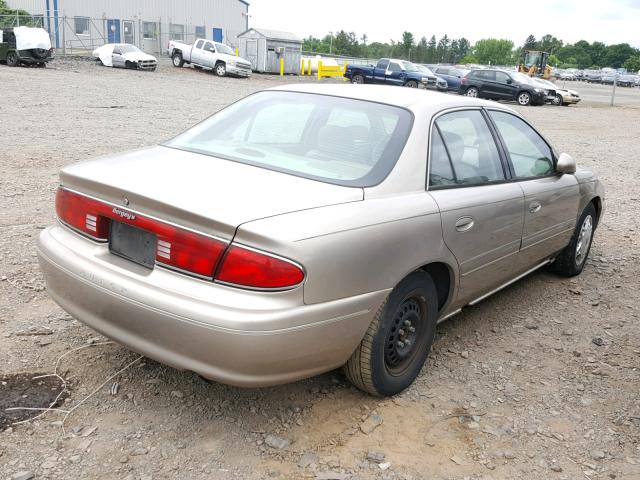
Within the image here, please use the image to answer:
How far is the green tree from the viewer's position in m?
144

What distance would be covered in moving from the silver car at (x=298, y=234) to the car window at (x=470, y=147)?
0.01 metres

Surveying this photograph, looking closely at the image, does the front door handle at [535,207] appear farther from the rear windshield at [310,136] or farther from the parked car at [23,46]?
the parked car at [23,46]

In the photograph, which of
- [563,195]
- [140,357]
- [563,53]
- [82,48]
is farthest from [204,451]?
[563,53]

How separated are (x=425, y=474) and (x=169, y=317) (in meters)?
1.30

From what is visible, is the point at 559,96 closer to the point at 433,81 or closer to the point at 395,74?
the point at 433,81

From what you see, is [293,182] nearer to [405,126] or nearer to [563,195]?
[405,126]

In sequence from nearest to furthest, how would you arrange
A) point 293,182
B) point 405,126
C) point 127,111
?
point 293,182 < point 405,126 < point 127,111

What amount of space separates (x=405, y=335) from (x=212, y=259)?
126 centimetres

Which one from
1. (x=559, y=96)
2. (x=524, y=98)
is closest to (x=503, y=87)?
(x=524, y=98)

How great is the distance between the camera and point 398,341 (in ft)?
10.8

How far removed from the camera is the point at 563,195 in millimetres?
4672

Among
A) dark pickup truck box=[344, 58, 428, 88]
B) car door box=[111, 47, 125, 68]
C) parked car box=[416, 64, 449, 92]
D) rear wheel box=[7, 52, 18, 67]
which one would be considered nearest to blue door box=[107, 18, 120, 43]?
car door box=[111, 47, 125, 68]

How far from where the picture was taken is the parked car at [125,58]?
31344 millimetres

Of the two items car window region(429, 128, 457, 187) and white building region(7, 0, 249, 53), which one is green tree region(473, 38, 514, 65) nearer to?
white building region(7, 0, 249, 53)
